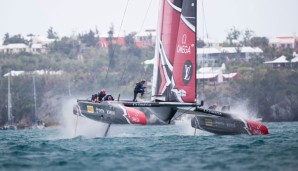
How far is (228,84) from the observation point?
69.8 meters

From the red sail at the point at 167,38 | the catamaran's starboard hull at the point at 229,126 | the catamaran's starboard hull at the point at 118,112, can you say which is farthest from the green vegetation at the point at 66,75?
the catamaran's starboard hull at the point at 118,112

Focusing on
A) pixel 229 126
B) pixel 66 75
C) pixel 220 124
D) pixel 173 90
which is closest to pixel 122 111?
pixel 173 90

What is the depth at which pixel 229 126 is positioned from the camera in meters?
30.4

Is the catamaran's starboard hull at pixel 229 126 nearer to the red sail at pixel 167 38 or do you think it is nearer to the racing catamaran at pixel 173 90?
the racing catamaran at pixel 173 90

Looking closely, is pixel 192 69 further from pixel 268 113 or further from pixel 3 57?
pixel 3 57

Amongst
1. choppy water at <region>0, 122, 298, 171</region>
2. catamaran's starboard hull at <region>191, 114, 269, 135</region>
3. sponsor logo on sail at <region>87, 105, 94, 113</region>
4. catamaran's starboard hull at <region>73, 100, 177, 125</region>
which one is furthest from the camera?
catamaran's starboard hull at <region>191, 114, 269, 135</region>

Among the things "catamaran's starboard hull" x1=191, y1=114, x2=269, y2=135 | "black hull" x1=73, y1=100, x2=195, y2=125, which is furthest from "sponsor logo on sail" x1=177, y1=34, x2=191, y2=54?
"catamaran's starboard hull" x1=191, y1=114, x2=269, y2=135

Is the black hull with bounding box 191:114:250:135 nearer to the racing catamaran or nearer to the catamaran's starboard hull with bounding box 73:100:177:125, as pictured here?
the racing catamaran

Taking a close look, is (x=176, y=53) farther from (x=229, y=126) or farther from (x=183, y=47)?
(x=229, y=126)

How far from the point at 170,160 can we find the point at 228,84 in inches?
1938

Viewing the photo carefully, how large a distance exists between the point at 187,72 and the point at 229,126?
100 inches

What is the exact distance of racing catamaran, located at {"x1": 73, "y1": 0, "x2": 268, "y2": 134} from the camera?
28922 millimetres

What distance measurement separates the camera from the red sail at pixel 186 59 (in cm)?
2928

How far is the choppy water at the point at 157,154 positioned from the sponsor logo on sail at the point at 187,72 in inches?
75.4
